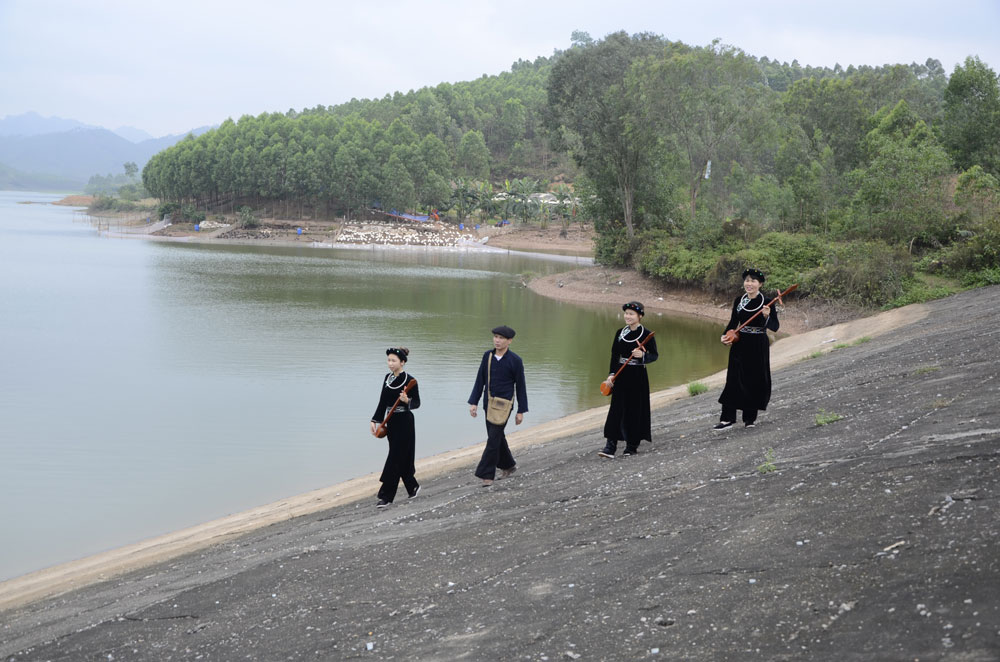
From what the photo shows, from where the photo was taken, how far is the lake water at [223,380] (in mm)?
14156

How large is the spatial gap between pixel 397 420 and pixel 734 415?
4396 mm

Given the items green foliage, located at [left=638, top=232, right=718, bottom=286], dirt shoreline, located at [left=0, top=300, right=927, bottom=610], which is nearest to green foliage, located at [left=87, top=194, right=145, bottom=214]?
green foliage, located at [left=638, top=232, right=718, bottom=286]

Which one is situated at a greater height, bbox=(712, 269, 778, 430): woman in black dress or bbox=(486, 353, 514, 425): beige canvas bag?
bbox=(712, 269, 778, 430): woman in black dress

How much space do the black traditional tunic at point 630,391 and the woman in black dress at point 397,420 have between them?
Answer: 2.42 meters

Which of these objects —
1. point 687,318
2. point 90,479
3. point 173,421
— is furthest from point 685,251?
point 90,479

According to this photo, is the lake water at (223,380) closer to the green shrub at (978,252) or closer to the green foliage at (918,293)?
the green foliage at (918,293)

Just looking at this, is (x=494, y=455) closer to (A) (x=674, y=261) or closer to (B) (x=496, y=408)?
(B) (x=496, y=408)

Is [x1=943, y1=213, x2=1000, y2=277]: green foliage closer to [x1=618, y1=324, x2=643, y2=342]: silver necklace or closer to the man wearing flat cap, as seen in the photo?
[x1=618, y1=324, x2=643, y2=342]: silver necklace

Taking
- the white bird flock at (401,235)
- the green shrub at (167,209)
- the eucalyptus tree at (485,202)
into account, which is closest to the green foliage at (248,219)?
the white bird flock at (401,235)

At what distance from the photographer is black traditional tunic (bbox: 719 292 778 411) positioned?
10.4m

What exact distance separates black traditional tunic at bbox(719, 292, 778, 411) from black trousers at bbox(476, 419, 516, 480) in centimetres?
290

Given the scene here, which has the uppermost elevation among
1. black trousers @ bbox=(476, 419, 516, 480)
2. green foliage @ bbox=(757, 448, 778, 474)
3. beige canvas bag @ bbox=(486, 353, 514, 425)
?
beige canvas bag @ bbox=(486, 353, 514, 425)

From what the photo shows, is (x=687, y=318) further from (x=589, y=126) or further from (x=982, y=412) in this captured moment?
(x=982, y=412)

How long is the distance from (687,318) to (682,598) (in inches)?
1320
